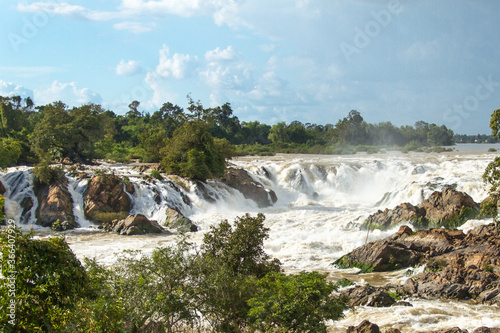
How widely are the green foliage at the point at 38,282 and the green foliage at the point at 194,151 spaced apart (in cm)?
2111

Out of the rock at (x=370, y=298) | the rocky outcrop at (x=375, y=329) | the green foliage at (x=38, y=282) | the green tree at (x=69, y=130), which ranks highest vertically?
the green tree at (x=69, y=130)

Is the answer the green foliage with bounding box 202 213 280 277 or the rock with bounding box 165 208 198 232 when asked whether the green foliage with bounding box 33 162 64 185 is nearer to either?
the rock with bounding box 165 208 198 232

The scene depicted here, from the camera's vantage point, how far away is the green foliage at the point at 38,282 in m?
4.78

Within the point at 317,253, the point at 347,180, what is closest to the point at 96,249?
the point at 317,253

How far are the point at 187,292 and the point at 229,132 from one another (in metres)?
63.6

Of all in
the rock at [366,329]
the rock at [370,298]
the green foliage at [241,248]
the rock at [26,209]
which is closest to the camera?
the rock at [366,329]

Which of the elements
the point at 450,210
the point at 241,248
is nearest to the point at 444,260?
the point at 450,210

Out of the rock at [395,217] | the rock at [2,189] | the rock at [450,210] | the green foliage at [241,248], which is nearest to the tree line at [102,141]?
the rock at [2,189]

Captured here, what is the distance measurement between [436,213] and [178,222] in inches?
471

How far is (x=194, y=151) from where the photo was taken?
87.2 ft

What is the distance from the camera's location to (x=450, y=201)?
18859 mm

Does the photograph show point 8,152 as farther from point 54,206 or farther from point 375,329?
point 375,329

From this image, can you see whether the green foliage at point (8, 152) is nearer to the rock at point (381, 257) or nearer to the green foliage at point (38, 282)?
the rock at point (381, 257)

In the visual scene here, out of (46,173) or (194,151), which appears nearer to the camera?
(46,173)
